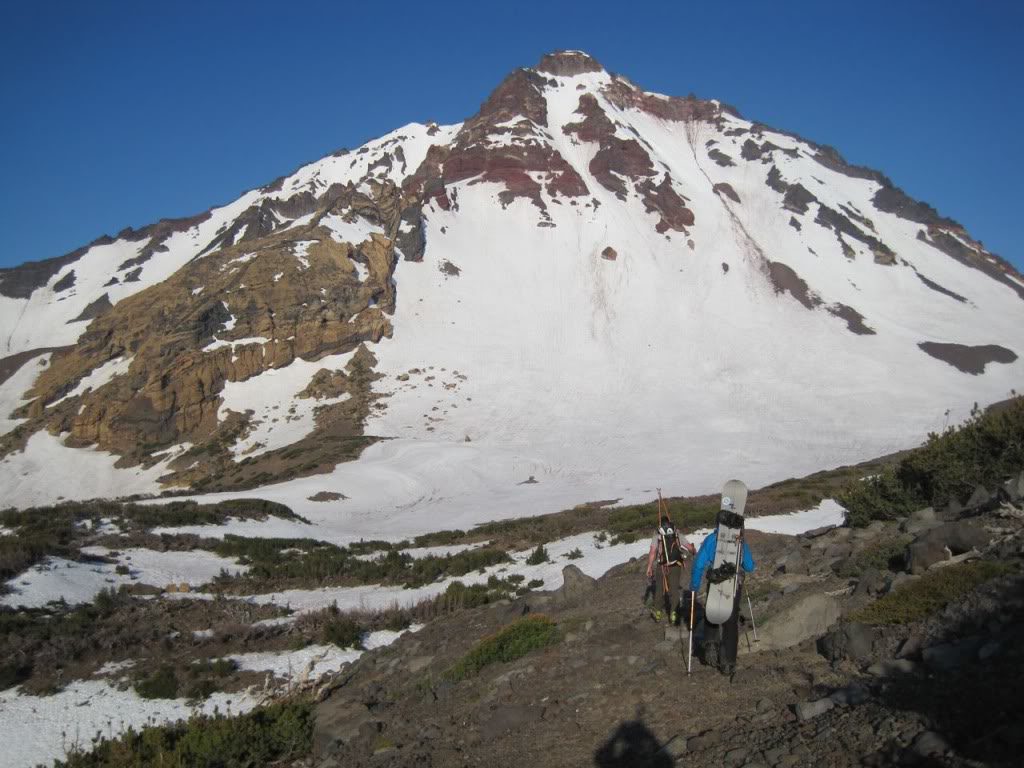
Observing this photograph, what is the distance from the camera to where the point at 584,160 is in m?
102

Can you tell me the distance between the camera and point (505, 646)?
9.33 m

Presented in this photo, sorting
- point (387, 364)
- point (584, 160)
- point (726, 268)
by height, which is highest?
point (584, 160)

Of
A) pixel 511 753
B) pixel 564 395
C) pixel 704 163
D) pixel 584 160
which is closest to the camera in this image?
pixel 511 753

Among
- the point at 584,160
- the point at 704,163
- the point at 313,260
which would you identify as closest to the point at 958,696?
the point at 313,260

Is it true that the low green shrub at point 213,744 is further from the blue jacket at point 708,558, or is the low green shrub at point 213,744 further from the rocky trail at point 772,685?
the blue jacket at point 708,558

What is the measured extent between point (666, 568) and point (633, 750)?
2.82m

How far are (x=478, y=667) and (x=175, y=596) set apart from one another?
9537 mm

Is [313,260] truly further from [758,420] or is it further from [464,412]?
[758,420]

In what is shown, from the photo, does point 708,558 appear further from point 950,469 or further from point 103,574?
point 103,574

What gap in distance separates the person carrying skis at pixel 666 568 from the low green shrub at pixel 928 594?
2.12 meters

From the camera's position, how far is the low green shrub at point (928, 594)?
6.52 meters

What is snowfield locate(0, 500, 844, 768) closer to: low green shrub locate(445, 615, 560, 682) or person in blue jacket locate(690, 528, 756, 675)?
low green shrub locate(445, 615, 560, 682)

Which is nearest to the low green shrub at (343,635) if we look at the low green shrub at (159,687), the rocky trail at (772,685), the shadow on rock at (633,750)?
the rocky trail at (772,685)

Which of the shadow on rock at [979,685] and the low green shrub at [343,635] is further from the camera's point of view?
the low green shrub at [343,635]
